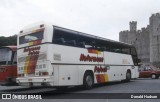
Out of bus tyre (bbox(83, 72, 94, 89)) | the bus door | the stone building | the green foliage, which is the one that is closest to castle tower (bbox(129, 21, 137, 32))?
the stone building

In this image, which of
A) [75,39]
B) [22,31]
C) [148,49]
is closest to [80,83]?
[75,39]

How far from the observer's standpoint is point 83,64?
56.8 feet

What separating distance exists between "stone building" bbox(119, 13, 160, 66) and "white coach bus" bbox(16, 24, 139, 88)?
214 feet

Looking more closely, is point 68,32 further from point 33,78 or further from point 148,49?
point 148,49

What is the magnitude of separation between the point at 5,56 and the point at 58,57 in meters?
4.01

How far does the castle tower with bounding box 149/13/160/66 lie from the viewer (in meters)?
89.0

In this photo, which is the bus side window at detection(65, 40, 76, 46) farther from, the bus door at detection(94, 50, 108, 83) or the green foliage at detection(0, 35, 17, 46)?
the green foliage at detection(0, 35, 17, 46)

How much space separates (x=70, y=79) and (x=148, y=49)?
84.1m

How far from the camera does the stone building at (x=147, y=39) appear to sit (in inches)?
3521

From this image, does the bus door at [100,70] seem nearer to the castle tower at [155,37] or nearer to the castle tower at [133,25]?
the castle tower at [155,37]

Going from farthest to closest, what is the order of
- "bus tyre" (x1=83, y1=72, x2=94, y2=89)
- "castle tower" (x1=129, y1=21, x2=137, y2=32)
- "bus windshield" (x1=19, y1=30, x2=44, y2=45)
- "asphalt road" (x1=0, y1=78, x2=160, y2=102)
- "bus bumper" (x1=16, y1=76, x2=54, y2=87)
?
"castle tower" (x1=129, y1=21, x2=137, y2=32)
"bus tyre" (x1=83, y1=72, x2=94, y2=89)
"bus windshield" (x1=19, y1=30, x2=44, y2=45)
"bus bumper" (x1=16, y1=76, x2=54, y2=87)
"asphalt road" (x1=0, y1=78, x2=160, y2=102)

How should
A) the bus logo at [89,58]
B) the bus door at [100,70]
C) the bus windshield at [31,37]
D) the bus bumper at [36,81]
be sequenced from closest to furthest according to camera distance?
the bus bumper at [36,81], the bus windshield at [31,37], the bus logo at [89,58], the bus door at [100,70]

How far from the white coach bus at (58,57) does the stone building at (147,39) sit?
214 ft

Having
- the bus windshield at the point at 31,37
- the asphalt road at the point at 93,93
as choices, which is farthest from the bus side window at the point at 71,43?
the asphalt road at the point at 93,93
